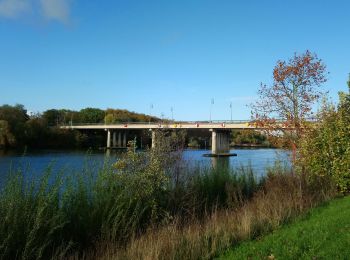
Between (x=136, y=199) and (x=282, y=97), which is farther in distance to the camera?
(x=282, y=97)

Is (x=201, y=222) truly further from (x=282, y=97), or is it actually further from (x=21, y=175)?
(x=282, y=97)

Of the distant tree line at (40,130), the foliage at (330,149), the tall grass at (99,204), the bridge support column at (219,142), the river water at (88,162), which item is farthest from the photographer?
the bridge support column at (219,142)

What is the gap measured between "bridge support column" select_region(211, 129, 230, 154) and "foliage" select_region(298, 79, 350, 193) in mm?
79353

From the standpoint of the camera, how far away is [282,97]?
21.6 metres

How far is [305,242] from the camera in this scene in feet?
27.6

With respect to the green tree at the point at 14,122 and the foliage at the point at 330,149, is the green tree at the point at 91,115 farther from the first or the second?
the foliage at the point at 330,149

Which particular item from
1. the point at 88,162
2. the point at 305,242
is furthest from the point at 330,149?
the point at 88,162

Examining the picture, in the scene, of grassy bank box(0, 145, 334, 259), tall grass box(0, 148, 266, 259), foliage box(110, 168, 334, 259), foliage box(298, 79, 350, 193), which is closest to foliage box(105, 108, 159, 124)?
foliage box(298, 79, 350, 193)

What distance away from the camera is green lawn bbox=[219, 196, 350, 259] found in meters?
7.62

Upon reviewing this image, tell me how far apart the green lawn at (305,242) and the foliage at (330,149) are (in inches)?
224

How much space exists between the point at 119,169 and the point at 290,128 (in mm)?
11827

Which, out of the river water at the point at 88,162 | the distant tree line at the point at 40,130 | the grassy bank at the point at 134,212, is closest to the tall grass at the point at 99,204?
the grassy bank at the point at 134,212

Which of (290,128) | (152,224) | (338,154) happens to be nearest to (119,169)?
(152,224)

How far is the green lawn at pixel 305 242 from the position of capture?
762 centimetres
